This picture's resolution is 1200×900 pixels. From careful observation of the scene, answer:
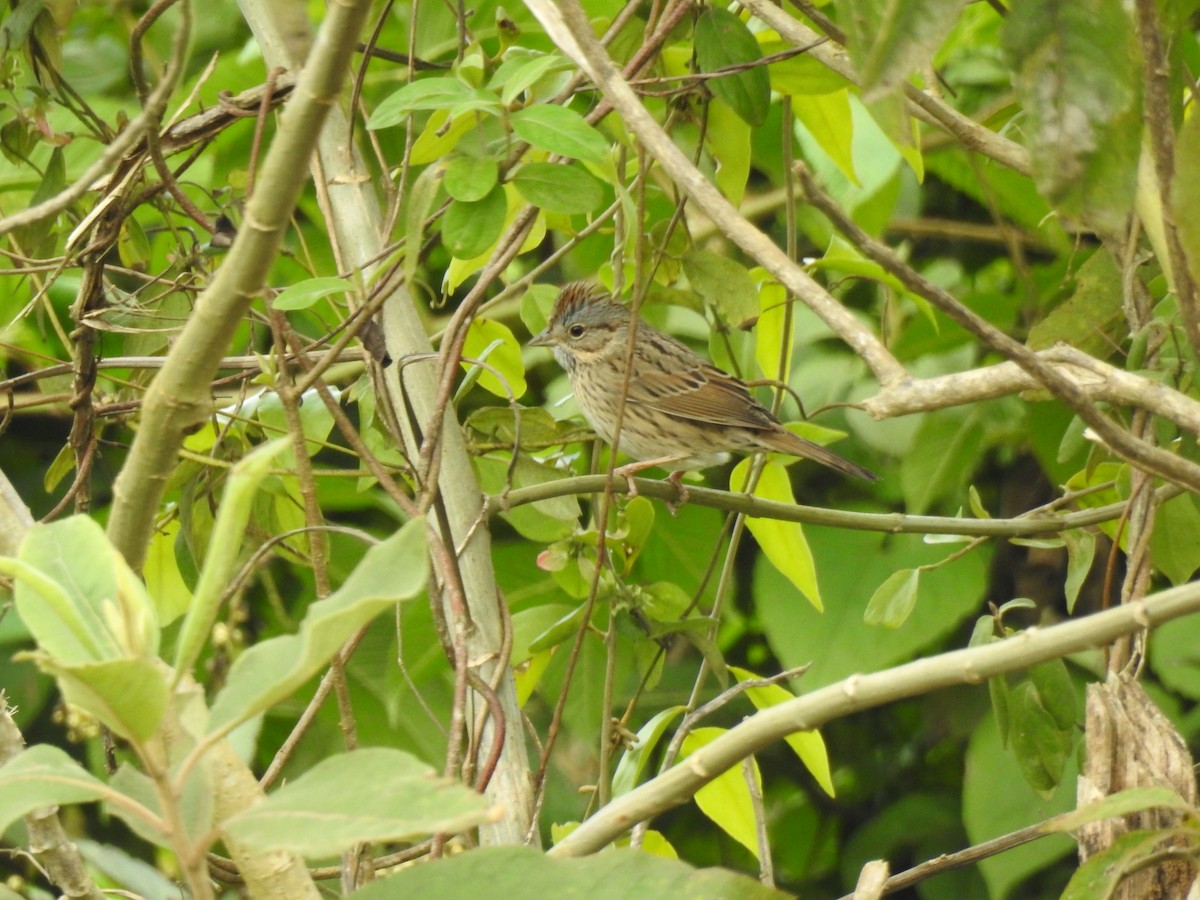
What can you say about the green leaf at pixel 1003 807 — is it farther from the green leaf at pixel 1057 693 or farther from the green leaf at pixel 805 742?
the green leaf at pixel 1057 693

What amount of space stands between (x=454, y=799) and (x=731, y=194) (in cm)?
158

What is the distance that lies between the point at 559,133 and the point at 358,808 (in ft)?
3.12

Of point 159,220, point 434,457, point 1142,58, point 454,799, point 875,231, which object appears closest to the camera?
point 454,799

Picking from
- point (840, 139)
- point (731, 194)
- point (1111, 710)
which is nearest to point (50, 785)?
point (1111, 710)

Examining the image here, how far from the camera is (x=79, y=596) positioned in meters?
0.97

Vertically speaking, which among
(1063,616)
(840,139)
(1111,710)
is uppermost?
(840,139)

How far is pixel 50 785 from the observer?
3.01 feet

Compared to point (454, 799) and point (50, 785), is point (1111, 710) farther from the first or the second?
point (50, 785)

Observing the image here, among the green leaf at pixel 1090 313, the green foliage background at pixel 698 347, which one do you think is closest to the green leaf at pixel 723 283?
the green foliage background at pixel 698 347

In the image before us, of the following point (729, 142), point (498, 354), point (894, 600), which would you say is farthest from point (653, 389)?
point (894, 600)

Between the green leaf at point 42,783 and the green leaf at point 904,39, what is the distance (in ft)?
2.40

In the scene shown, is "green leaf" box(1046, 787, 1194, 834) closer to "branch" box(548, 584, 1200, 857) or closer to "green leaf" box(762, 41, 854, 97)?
"branch" box(548, 584, 1200, 857)

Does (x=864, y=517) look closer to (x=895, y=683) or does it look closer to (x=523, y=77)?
(x=523, y=77)

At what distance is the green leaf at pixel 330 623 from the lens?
0.85 m
